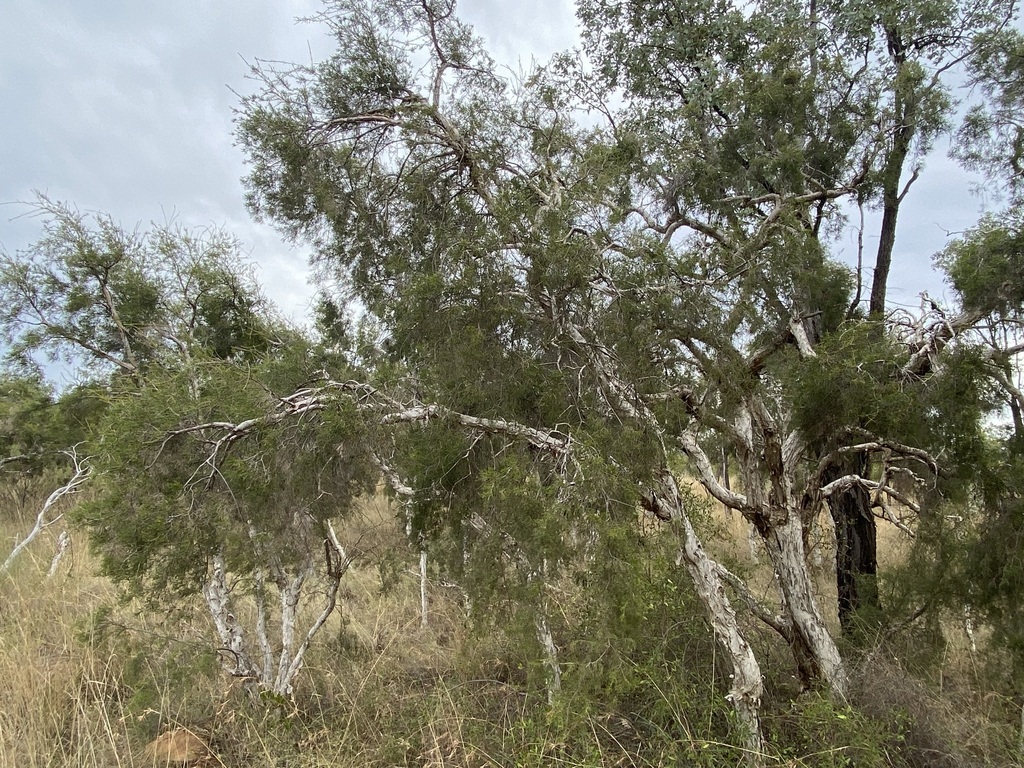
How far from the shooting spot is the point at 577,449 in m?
3.31

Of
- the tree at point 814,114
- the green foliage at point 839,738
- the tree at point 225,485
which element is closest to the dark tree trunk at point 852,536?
the tree at point 814,114

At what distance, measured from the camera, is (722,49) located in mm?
6328

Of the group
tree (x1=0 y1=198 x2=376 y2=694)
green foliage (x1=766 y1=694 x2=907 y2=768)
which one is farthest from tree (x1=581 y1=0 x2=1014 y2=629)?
tree (x1=0 y1=198 x2=376 y2=694)

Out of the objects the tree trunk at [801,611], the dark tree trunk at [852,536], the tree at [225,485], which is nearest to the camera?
the tree at [225,485]

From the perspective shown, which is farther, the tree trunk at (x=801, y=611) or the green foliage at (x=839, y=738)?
the tree trunk at (x=801, y=611)

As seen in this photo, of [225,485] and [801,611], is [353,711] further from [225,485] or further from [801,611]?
[801,611]

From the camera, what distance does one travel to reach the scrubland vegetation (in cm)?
348

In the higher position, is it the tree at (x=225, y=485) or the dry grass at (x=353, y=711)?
the tree at (x=225, y=485)

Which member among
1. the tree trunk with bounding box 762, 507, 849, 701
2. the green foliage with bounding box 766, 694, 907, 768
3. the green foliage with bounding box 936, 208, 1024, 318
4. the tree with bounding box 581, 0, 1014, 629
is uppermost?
the tree with bounding box 581, 0, 1014, 629

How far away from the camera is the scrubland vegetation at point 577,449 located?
11.4 ft

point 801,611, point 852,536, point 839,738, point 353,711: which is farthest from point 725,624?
point 852,536

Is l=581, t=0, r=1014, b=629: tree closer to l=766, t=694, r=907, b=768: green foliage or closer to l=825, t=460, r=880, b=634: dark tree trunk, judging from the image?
l=825, t=460, r=880, b=634: dark tree trunk

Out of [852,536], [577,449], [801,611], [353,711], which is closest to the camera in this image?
[577,449]

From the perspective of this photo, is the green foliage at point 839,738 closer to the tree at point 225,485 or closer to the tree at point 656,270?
the tree at point 656,270
